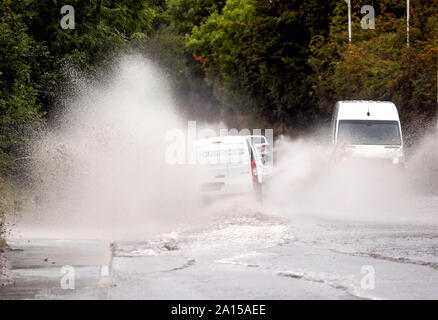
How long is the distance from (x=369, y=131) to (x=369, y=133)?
0.25 feet

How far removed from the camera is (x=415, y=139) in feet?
111

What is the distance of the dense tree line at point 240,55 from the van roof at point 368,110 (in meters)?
3.49

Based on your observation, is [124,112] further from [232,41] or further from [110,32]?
[232,41]

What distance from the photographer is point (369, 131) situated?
29.3 metres

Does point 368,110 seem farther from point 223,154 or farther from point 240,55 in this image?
point 240,55

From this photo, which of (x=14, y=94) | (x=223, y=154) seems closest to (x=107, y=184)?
(x=223, y=154)

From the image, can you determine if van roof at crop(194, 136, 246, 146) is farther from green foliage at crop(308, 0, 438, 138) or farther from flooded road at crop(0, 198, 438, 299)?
green foliage at crop(308, 0, 438, 138)

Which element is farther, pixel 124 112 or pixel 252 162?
pixel 124 112

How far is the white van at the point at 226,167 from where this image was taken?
20.8m

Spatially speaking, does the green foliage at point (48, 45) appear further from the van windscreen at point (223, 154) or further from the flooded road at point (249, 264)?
the flooded road at point (249, 264)

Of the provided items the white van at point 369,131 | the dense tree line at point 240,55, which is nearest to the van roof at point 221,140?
the dense tree line at point 240,55

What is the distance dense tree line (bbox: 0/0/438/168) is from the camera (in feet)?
77.3

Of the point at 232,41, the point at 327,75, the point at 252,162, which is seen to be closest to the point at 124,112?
the point at 252,162
